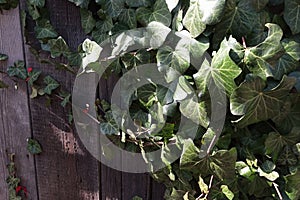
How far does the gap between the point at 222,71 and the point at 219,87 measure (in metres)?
0.04

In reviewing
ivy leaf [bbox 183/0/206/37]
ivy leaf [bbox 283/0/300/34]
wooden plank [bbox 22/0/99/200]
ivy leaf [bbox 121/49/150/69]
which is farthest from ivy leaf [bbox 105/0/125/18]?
ivy leaf [bbox 283/0/300/34]

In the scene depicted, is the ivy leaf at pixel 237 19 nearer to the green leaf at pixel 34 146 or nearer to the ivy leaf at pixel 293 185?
the ivy leaf at pixel 293 185

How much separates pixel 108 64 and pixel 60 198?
638 millimetres

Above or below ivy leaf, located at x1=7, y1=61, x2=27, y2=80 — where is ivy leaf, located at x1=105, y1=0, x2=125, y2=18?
→ above

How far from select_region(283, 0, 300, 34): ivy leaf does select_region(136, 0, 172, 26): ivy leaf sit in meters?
0.28

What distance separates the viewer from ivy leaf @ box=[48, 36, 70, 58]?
4.28ft

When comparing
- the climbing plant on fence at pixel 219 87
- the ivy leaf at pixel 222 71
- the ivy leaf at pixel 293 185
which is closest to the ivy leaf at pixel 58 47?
the climbing plant on fence at pixel 219 87

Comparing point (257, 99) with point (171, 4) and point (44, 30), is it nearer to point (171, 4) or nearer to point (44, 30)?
point (171, 4)

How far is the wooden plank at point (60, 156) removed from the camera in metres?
1.45

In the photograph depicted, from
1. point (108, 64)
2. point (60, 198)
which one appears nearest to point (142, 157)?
point (108, 64)

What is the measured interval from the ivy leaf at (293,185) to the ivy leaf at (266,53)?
0.27m

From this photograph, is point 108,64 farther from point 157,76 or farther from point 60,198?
point 60,198

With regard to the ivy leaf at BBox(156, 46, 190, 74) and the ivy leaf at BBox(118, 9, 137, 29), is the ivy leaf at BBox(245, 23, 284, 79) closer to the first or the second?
the ivy leaf at BBox(156, 46, 190, 74)

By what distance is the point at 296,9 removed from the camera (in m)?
0.93
